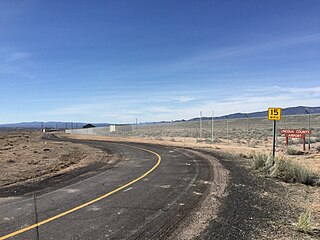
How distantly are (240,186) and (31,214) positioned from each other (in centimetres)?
666

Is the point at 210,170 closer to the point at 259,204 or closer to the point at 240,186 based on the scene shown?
the point at 240,186

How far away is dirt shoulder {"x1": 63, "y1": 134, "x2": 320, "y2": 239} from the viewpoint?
20.3 feet

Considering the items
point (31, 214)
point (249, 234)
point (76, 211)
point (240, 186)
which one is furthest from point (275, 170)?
point (31, 214)

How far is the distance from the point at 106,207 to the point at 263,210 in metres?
3.94

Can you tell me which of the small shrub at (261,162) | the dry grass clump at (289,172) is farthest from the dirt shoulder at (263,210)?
the small shrub at (261,162)

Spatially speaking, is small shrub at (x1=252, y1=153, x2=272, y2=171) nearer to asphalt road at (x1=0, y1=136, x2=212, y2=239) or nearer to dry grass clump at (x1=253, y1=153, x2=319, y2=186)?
dry grass clump at (x1=253, y1=153, x2=319, y2=186)

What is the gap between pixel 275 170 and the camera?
1273cm

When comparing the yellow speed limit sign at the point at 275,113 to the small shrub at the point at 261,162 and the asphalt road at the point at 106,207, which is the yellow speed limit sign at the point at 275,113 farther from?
the asphalt road at the point at 106,207

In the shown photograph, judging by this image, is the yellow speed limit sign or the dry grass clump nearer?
the dry grass clump

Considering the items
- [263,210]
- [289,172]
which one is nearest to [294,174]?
[289,172]

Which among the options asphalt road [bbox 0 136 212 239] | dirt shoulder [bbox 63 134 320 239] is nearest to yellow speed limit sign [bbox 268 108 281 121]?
dirt shoulder [bbox 63 134 320 239]

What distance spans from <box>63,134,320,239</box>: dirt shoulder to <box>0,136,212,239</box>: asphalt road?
2.96 feet

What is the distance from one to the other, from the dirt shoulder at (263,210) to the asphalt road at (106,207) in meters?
0.90

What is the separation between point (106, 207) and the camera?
8039 millimetres
